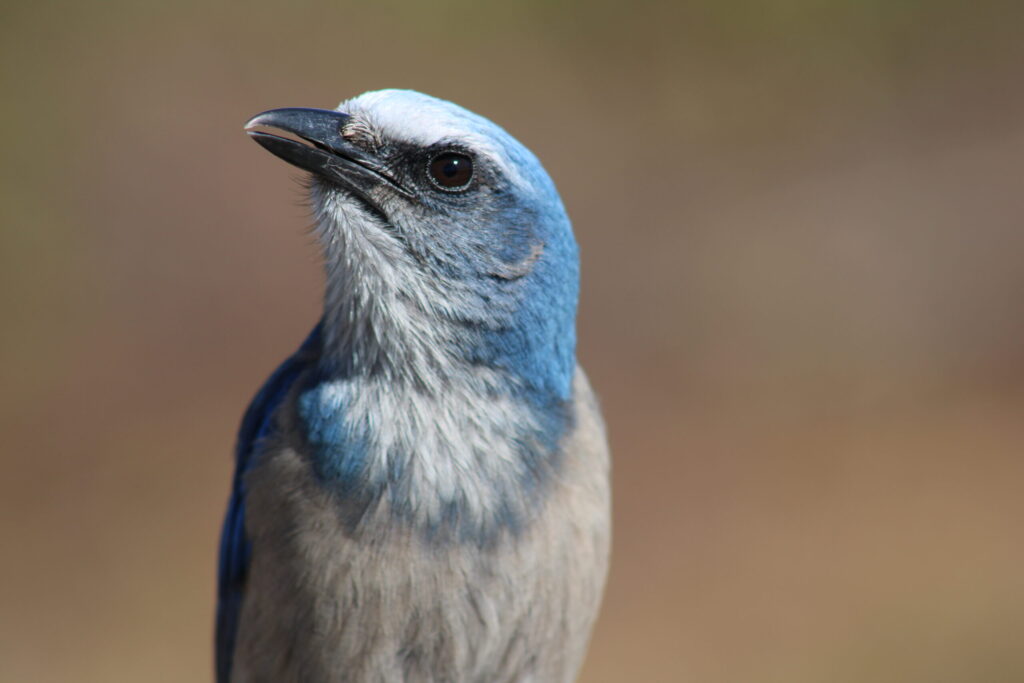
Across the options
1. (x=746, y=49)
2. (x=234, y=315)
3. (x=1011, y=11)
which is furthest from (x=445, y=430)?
(x=1011, y=11)

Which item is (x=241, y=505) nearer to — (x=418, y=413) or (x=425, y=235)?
(x=418, y=413)

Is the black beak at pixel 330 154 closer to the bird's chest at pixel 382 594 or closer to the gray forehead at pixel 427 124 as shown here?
the gray forehead at pixel 427 124

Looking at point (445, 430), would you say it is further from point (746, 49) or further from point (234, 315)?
point (746, 49)

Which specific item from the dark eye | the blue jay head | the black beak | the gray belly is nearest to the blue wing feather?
the gray belly

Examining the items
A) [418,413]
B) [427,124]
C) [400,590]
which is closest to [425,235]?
[427,124]

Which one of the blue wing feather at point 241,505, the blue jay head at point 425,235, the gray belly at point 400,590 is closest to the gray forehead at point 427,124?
the blue jay head at point 425,235

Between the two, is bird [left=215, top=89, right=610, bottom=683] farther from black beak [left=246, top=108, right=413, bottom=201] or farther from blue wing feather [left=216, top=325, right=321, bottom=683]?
blue wing feather [left=216, top=325, right=321, bottom=683]
